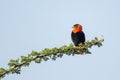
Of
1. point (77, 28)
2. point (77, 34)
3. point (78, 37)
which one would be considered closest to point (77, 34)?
point (77, 34)

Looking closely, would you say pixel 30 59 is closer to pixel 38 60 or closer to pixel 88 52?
pixel 38 60

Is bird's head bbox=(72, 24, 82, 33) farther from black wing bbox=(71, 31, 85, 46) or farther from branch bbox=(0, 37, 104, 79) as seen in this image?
branch bbox=(0, 37, 104, 79)

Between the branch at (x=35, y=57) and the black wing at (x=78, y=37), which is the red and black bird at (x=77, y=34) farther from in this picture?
the branch at (x=35, y=57)

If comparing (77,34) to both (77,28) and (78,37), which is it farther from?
(77,28)

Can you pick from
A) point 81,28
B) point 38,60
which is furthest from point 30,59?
point 81,28

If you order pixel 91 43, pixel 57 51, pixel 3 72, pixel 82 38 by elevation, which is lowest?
pixel 3 72

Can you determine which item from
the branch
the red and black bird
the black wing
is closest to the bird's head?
the red and black bird

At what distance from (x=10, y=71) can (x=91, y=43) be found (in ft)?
6.66

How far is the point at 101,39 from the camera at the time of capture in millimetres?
5910

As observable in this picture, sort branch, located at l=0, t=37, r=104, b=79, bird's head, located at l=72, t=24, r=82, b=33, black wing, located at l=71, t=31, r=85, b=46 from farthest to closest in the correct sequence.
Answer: black wing, located at l=71, t=31, r=85, b=46 < bird's head, located at l=72, t=24, r=82, b=33 < branch, located at l=0, t=37, r=104, b=79

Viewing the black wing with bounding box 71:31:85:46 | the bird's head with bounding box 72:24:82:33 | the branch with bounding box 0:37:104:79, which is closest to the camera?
the branch with bounding box 0:37:104:79

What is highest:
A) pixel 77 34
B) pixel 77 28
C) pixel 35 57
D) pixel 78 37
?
pixel 77 28

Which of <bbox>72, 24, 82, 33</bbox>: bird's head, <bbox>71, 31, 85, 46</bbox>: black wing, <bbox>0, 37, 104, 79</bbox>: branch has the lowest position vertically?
<bbox>0, 37, 104, 79</bbox>: branch

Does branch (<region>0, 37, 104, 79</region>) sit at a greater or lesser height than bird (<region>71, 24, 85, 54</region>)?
lesser
